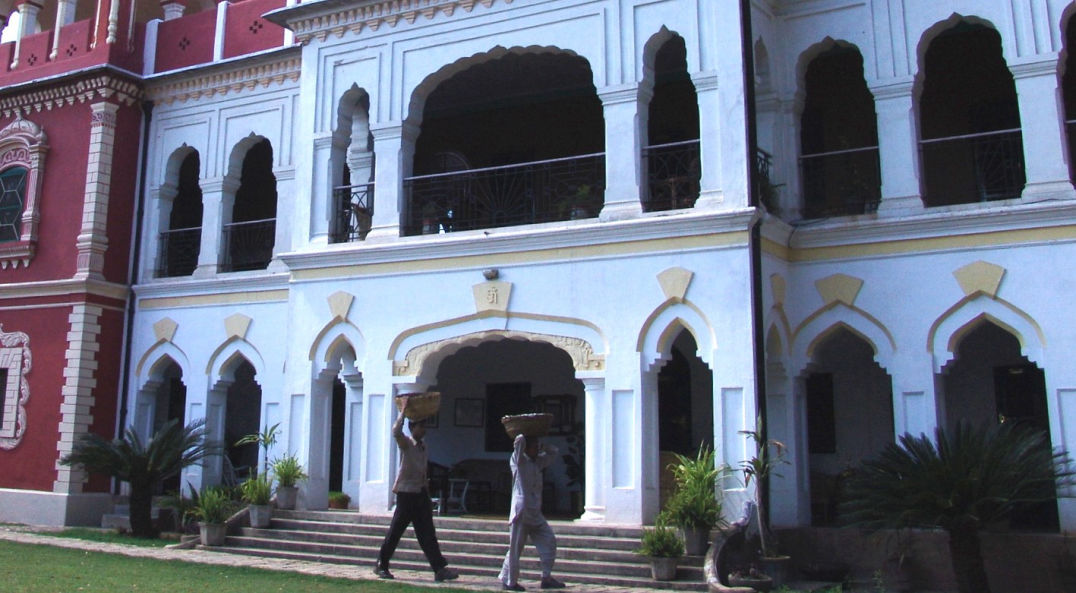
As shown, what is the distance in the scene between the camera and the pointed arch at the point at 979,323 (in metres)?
10.7

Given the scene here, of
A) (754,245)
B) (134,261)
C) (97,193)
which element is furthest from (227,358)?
(754,245)

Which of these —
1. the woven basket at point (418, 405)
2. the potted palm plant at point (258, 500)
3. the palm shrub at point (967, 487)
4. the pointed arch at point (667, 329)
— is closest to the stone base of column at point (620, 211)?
the pointed arch at point (667, 329)

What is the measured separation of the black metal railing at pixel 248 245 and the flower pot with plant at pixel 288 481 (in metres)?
4.58

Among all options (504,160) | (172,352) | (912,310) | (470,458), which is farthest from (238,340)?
(912,310)

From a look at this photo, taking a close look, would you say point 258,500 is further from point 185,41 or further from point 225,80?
point 185,41

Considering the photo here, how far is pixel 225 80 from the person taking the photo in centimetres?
1667

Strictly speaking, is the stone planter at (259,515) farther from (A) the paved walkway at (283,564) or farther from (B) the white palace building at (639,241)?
(B) the white palace building at (639,241)

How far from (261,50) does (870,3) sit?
365 inches

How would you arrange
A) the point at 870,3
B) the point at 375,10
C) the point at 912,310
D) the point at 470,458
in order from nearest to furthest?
the point at 912,310 → the point at 870,3 → the point at 375,10 → the point at 470,458

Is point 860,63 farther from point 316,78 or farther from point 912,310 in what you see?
point 316,78

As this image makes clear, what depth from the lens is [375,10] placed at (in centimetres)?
1379

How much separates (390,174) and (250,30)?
505cm

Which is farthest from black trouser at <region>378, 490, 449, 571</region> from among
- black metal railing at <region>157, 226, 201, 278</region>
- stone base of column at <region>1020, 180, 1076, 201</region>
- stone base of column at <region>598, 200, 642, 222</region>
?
black metal railing at <region>157, 226, 201, 278</region>

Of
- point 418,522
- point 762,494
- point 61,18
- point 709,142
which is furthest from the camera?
point 61,18
